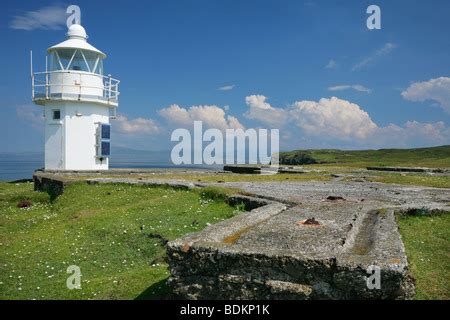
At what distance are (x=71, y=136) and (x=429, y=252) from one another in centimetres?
3329

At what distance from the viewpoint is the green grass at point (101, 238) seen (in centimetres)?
1122

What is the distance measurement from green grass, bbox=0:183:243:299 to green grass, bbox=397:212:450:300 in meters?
5.53

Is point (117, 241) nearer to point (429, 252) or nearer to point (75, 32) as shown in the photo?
point (429, 252)

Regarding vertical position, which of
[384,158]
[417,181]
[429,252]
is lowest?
[429,252]

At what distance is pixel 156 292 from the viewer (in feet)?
32.3

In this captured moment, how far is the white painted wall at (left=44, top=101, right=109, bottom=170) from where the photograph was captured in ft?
126

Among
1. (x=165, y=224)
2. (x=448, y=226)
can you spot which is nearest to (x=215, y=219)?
(x=165, y=224)

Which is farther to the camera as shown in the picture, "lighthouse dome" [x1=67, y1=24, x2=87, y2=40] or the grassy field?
"lighthouse dome" [x1=67, y1=24, x2=87, y2=40]

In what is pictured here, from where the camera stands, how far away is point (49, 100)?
37906mm
